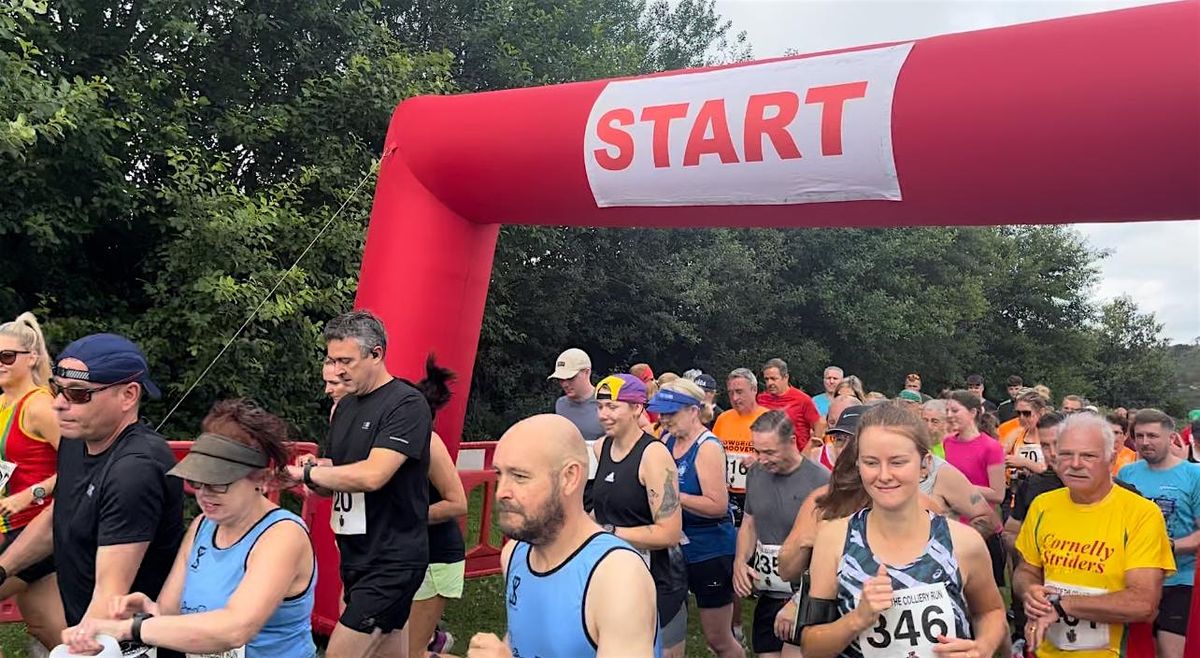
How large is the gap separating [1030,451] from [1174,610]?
8.89ft

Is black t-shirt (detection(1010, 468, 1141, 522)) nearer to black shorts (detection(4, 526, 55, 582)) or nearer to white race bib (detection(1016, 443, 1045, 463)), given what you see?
white race bib (detection(1016, 443, 1045, 463))

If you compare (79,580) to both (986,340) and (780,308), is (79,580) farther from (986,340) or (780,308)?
(986,340)

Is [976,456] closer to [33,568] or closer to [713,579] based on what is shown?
[713,579]

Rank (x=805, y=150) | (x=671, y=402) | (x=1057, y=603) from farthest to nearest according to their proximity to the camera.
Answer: (x=671, y=402) → (x=805, y=150) → (x=1057, y=603)

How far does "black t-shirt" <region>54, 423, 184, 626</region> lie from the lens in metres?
2.46

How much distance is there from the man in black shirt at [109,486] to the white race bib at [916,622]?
2.05 meters

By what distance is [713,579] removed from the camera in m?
4.50

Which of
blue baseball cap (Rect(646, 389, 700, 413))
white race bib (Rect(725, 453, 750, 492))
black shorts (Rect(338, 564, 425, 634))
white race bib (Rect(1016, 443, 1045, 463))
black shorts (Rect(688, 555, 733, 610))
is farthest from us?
white race bib (Rect(1016, 443, 1045, 463))

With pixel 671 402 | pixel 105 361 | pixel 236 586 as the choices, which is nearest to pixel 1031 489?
pixel 671 402

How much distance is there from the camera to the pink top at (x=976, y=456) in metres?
5.18

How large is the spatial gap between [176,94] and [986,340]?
27.0m

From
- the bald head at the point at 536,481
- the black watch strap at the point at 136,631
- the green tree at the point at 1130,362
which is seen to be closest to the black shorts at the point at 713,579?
the bald head at the point at 536,481

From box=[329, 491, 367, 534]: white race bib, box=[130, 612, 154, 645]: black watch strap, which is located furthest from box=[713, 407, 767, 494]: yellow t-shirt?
box=[130, 612, 154, 645]: black watch strap

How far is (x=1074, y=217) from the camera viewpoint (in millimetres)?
3320
